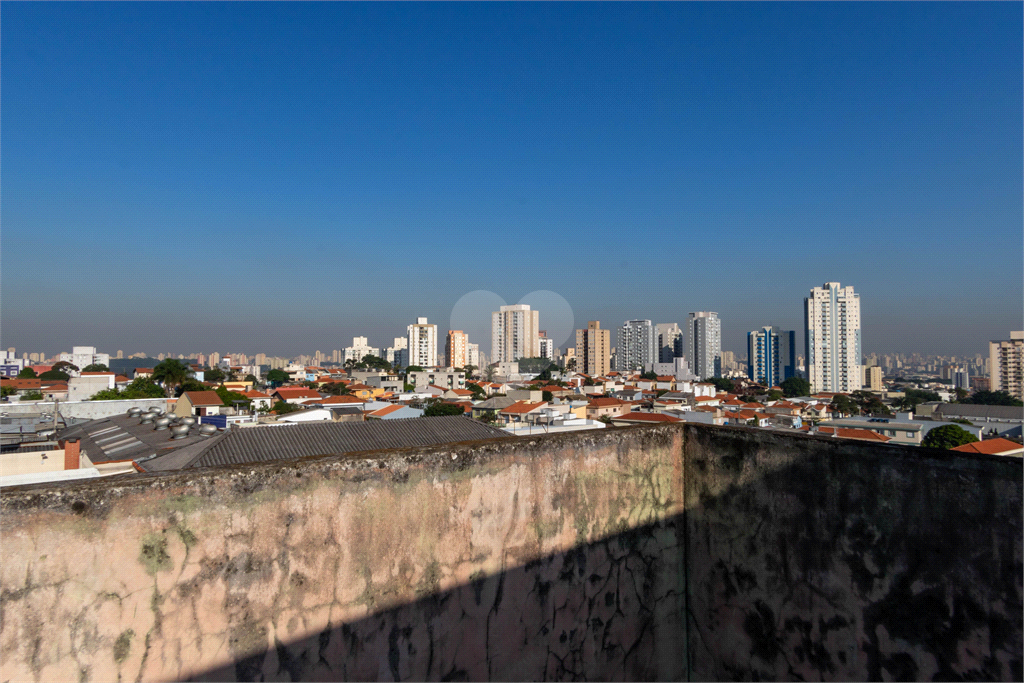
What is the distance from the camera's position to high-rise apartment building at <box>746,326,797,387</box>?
333 ft

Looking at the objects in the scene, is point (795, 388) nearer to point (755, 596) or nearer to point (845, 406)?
point (845, 406)

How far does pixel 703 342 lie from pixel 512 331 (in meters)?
34.3

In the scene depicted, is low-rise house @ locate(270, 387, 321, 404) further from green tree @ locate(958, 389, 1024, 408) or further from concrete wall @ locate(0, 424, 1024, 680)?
green tree @ locate(958, 389, 1024, 408)

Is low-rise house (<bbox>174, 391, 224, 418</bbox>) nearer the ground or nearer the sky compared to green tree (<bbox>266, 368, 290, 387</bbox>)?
nearer the sky

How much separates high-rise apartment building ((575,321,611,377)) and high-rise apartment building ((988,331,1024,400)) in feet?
163

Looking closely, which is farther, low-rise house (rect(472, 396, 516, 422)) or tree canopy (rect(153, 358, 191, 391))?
tree canopy (rect(153, 358, 191, 391))

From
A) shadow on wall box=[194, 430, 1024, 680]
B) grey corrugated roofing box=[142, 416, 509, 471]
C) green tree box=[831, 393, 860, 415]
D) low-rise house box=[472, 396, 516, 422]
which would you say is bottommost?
green tree box=[831, 393, 860, 415]

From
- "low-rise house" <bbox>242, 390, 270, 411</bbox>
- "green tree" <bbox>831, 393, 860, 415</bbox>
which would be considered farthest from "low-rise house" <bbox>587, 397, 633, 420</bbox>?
"green tree" <bbox>831, 393, 860, 415</bbox>

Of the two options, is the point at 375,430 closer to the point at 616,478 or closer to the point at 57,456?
the point at 57,456

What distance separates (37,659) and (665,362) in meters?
96.3

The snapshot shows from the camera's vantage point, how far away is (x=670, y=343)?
93.7 metres

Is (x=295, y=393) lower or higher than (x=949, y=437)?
higher

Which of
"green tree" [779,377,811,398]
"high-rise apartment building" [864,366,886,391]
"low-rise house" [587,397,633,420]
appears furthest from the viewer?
"high-rise apartment building" [864,366,886,391]

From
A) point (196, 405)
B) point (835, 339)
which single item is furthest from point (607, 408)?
point (835, 339)
